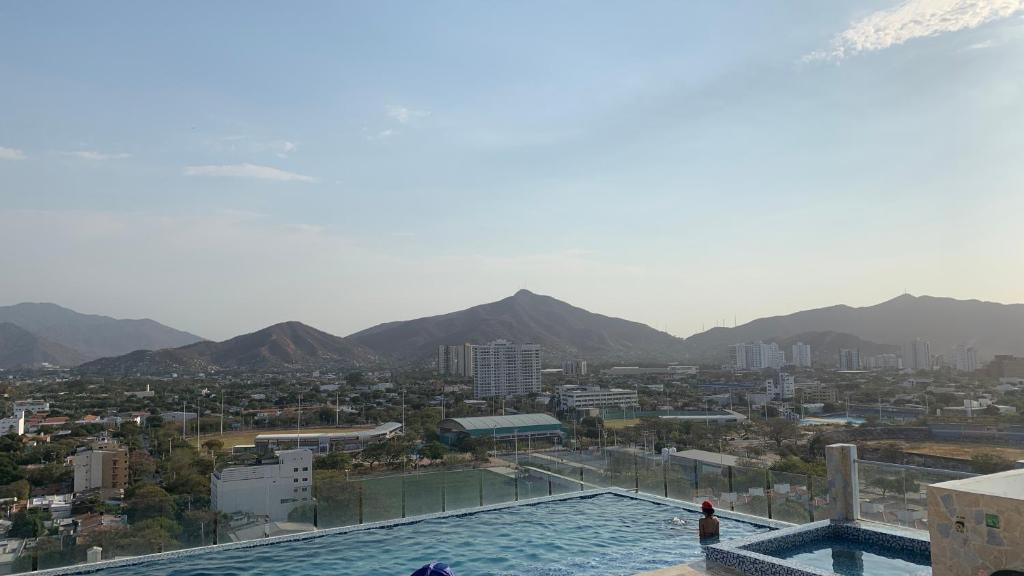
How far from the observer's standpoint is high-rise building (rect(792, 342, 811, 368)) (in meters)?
111

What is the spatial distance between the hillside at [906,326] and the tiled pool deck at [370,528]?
306 feet

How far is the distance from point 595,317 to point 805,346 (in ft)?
220

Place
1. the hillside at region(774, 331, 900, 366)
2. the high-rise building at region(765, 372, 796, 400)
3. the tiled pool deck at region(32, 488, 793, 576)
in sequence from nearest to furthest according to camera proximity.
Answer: the tiled pool deck at region(32, 488, 793, 576) → the high-rise building at region(765, 372, 796, 400) → the hillside at region(774, 331, 900, 366)

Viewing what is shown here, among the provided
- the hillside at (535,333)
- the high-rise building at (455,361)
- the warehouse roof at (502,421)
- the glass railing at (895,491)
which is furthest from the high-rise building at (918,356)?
the glass railing at (895,491)

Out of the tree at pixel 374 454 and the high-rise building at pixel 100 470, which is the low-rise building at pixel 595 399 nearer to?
the tree at pixel 374 454

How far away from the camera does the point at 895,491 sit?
838 centimetres

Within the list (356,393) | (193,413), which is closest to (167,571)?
(193,413)

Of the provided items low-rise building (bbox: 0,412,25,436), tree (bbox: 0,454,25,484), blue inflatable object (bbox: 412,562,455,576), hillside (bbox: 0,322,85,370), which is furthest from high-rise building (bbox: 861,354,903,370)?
hillside (bbox: 0,322,85,370)

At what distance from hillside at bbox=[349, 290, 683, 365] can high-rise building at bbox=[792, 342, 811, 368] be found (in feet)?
86.8

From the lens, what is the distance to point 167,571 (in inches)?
321

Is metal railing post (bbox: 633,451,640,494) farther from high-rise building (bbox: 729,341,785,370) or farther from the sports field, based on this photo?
high-rise building (bbox: 729,341,785,370)

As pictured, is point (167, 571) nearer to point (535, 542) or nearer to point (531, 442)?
point (535, 542)

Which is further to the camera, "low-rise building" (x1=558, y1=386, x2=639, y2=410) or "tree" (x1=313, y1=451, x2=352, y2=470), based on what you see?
"low-rise building" (x1=558, y1=386, x2=639, y2=410)

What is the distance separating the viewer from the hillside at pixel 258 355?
107 meters
